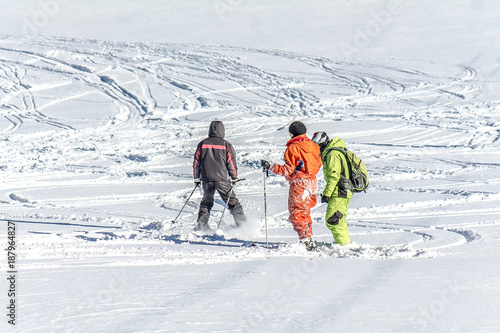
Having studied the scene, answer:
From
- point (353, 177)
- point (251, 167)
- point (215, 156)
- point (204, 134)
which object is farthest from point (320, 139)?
point (204, 134)

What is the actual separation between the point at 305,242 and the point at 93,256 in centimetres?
209

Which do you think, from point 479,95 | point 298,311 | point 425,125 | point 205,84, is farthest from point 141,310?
point 205,84

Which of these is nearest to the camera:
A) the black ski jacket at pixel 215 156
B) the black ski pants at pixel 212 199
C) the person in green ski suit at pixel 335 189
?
the person in green ski suit at pixel 335 189

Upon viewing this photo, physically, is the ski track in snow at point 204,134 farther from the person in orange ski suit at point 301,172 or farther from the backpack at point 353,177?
the backpack at point 353,177

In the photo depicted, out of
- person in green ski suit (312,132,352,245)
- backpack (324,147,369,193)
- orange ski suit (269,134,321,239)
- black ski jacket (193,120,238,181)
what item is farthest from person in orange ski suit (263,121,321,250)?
black ski jacket (193,120,238,181)

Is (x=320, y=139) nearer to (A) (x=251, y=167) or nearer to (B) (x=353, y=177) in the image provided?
(B) (x=353, y=177)

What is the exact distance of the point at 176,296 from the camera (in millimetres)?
3490

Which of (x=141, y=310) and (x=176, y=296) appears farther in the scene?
(x=176, y=296)

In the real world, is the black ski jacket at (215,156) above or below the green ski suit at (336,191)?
above

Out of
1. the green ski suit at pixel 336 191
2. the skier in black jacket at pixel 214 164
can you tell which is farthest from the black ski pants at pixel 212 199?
the green ski suit at pixel 336 191

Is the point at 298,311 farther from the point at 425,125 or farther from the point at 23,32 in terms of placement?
the point at 23,32

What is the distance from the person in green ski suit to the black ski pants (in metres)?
1.73

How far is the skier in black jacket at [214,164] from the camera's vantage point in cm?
671

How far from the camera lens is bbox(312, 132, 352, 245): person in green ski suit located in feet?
17.0
